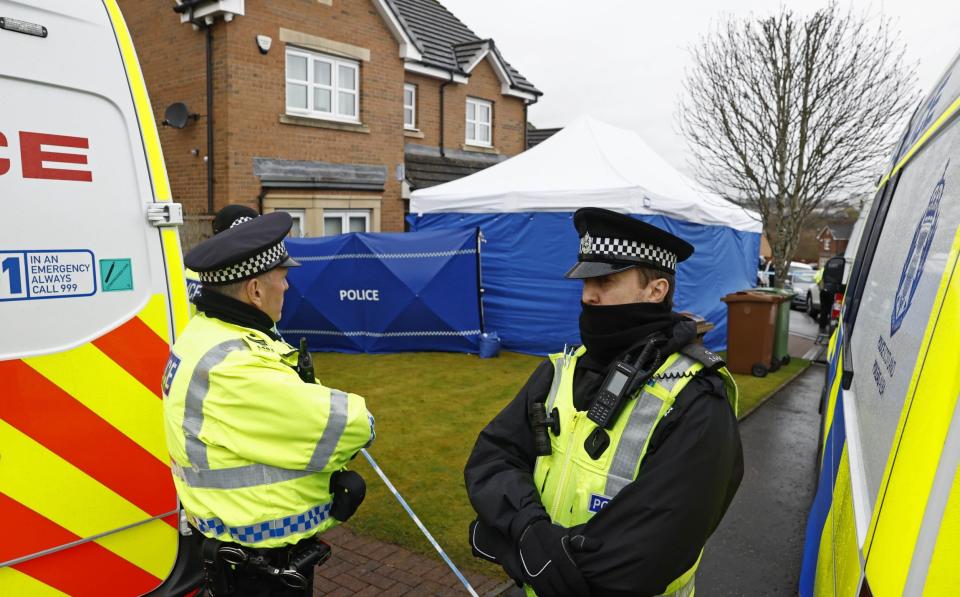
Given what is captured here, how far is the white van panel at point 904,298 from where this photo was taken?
4.66 feet

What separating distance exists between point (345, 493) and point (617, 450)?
42.9 inches

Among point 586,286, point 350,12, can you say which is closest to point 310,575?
point 586,286

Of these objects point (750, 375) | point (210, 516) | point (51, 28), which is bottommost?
point (750, 375)

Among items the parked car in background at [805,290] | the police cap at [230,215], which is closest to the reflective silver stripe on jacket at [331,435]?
the police cap at [230,215]

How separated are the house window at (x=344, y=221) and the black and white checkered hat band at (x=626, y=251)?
478 inches

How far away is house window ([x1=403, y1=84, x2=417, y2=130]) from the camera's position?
53.7 ft

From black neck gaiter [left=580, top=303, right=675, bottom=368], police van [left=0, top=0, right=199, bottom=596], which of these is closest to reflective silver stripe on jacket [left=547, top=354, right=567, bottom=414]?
black neck gaiter [left=580, top=303, right=675, bottom=368]

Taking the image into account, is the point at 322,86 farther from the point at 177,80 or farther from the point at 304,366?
the point at 304,366

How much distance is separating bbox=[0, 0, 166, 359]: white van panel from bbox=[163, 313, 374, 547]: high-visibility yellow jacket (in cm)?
38

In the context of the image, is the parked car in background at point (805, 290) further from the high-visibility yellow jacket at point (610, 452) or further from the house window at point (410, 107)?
the high-visibility yellow jacket at point (610, 452)

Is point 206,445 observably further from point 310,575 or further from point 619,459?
point 619,459

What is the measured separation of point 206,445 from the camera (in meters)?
2.19

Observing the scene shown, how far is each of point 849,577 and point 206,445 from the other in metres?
1.87

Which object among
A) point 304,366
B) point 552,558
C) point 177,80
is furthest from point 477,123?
point 552,558
